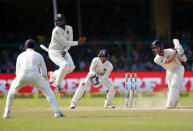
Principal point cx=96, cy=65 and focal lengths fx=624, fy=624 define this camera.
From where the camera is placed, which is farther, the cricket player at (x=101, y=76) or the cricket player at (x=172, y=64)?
the cricket player at (x=101, y=76)

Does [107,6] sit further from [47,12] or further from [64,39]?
[64,39]

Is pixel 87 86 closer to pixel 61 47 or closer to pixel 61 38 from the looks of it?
pixel 61 47

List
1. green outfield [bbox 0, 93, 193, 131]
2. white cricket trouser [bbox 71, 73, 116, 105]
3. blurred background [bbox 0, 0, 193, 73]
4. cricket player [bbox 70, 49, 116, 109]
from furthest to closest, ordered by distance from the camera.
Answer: blurred background [bbox 0, 0, 193, 73] < cricket player [bbox 70, 49, 116, 109] < white cricket trouser [bbox 71, 73, 116, 105] < green outfield [bbox 0, 93, 193, 131]

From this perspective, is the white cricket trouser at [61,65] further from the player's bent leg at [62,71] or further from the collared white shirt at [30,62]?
the collared white shirt at [30,62]

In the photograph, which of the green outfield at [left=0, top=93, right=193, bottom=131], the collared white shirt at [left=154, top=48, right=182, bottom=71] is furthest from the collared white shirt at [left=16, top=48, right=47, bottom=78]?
the collared white shirt at [left=154, top=48, right=182, bottom=71]

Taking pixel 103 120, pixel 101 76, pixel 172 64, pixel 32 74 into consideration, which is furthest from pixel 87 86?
pixel 32 74

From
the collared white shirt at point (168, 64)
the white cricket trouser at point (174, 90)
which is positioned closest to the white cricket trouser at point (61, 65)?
the collared white shirt at point (168, 64)

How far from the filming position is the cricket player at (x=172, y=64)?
17453 millimetres

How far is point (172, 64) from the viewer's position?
17.8m

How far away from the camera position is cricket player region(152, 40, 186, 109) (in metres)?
17.5

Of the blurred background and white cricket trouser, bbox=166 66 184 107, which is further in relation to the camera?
the blurred background

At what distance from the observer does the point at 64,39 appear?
57.9 feet

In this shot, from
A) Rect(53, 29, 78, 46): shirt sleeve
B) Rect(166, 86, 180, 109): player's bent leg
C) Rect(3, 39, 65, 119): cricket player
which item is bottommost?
Rect(166, 86, 180, 109): player's bent leg

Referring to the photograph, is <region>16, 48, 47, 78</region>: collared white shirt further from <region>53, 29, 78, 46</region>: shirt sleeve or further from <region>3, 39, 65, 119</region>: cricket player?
<region>53, 29, 78, 46</region>: shirt sleeve
